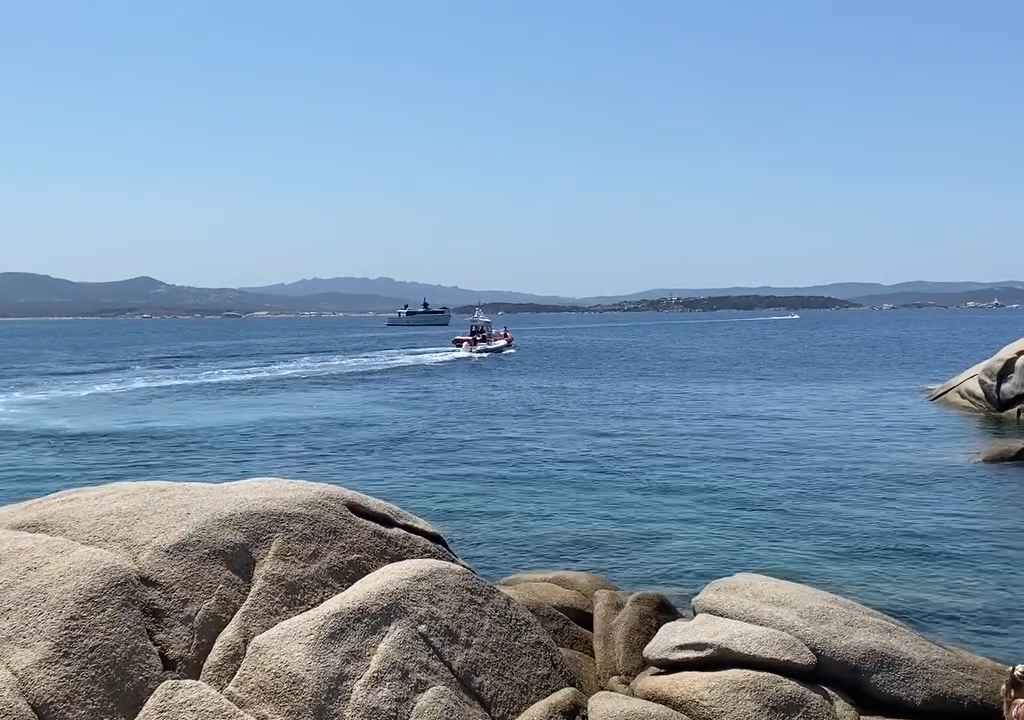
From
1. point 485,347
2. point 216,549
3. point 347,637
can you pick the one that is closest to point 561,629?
point 347,637

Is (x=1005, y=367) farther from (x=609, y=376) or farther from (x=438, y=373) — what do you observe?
(x=438, y=373)

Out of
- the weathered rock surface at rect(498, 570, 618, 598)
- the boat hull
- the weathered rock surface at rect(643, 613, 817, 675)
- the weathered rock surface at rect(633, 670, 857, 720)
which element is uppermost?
the weathered rock surface at rect(643, 613, 817, 675)

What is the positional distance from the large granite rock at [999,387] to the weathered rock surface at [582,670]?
130 ft

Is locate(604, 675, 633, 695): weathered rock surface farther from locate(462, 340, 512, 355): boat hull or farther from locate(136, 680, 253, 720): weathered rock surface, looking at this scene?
locate(462, 340, 512, 355): boat hull

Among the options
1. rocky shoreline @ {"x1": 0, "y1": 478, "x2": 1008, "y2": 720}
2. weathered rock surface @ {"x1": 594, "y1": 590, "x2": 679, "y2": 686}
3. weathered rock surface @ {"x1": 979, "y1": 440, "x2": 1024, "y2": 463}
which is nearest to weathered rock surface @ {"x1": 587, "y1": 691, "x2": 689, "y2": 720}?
rocky shoreline @ {"x1": 0, "y1": 478, "x2": 1008, "y2": 720}

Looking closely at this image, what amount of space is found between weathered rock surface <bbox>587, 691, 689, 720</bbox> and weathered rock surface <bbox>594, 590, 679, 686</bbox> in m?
1.49

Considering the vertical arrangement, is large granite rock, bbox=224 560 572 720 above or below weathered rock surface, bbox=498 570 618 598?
above

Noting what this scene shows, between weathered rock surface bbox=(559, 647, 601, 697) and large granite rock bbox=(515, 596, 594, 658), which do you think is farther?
large granite rock bbox=(515, 596, 594, 658)

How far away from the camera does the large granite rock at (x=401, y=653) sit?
28.4 feet

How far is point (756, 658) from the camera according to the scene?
10.5m

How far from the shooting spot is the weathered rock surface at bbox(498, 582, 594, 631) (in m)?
13.6

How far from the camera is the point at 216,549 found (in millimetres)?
10070

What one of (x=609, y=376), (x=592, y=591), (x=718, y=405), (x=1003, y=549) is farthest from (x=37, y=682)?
(x=609, y=376)

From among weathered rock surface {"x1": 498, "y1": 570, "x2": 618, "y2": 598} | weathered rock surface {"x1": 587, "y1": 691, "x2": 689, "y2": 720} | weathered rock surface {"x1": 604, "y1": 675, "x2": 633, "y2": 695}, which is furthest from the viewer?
weathered rock surface {"x1": 498, "y1": 570, "x2": 618, "y2": 598}
